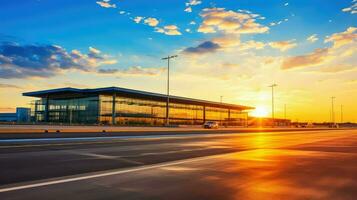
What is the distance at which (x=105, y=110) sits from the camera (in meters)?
97.0

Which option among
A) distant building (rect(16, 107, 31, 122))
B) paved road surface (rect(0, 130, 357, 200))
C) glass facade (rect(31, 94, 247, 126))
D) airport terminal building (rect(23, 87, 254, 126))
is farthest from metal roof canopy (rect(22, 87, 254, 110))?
paved road surface (rect(0, 130, 357, 200))

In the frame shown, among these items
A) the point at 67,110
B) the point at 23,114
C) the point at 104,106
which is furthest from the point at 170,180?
the point at 23,114

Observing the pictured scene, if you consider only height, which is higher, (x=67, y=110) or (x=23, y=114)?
(x=67, y=110)

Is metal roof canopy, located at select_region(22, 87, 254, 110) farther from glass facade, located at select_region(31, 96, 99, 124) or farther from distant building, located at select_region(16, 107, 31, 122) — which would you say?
distant building, located at select_region(16, 107, 31, 122)

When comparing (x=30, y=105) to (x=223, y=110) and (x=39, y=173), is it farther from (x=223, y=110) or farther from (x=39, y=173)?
(x=39, y=173)

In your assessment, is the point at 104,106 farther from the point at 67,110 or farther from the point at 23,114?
the point at 23,114

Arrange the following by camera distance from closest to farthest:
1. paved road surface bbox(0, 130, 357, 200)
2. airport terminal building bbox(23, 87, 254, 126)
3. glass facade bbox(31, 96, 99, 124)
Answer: paved road surface bbox(0, 130, 357, 200)
airport terminal building bbox(23, 87, 254, 126)
glass facade bbox(31, 96, 99, 124)

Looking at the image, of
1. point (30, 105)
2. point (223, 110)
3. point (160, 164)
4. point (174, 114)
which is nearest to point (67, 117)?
point (30, 105)

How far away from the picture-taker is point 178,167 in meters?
12.1

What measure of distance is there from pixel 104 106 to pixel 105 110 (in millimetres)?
1123

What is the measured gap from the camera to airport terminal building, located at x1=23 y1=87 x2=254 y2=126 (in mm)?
95812

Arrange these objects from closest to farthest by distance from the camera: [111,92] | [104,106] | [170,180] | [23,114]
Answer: [170,180], [111,92], [104,106], [23,114]

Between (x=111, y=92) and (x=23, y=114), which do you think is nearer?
(x=111, y=92)

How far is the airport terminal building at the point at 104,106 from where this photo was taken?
95.8m
